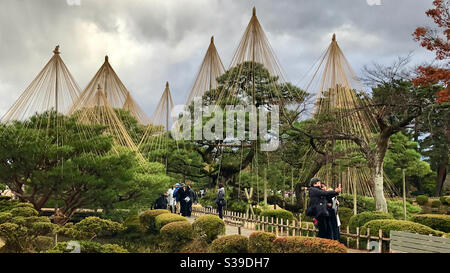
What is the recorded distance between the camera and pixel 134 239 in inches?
494

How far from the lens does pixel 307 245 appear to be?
20.9 ft

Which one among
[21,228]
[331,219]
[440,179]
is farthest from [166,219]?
[440,179]

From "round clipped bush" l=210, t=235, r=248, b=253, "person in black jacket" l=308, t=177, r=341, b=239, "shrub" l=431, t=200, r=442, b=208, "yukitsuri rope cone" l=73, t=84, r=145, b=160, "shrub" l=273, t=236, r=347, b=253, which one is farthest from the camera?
"shrub" l=431, t=200, r=442, b=208

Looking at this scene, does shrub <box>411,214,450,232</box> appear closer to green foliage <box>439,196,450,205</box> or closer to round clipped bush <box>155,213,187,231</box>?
round clipped bush <box>155,213,187,231</box>

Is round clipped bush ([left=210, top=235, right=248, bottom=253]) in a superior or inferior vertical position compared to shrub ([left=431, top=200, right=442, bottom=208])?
superior

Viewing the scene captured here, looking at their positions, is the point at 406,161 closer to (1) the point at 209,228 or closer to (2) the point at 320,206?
(1) the point at 209,228

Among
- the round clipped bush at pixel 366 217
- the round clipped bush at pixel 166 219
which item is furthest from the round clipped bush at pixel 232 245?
the round clipped bush at pixel 366 217

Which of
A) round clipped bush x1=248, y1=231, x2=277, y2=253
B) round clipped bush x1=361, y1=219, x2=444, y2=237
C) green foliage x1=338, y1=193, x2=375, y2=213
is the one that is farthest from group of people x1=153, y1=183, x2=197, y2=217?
round clipped bush x1=361, y1=219, x2=444, y2=237

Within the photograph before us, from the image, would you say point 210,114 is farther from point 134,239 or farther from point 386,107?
point 386,107

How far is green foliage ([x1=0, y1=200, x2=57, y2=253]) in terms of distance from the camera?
7891 millimetres

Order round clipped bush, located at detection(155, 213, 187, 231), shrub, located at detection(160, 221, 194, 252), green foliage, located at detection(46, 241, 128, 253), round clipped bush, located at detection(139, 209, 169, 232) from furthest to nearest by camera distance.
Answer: round clipped bush, located at detection(139, 209, 169, 232), round clipped bush, located at detection(155, 213, 187, 231), shrub, located at detection(160, 221, 194, 252), green foliage, located at detection(46, 241, 128, 253)

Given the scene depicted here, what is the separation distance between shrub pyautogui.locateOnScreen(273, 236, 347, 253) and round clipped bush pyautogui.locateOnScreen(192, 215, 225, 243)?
3151 millimetres

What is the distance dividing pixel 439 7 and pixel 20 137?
39.7ft
